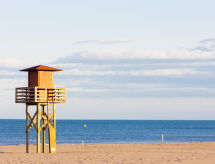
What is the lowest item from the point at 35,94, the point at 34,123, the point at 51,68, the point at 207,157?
the point at 207,157

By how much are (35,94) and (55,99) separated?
1.82 metres

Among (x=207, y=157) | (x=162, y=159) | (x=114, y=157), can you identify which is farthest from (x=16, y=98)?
(x=207, y=157)

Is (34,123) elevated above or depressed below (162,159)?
above

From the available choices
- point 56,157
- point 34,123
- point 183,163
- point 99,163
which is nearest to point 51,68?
point 34,123

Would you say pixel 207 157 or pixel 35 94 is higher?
pixel 35 94

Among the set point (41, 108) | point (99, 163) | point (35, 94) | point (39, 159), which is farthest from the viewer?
point (41, 108)

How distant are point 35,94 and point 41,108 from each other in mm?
3418

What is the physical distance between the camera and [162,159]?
2969cm

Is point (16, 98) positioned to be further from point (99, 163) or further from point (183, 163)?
point (183, 163)

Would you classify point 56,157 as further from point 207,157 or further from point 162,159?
point 207,157

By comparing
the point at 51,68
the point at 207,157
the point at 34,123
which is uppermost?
the point at 51,68

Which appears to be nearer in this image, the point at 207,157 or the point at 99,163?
the point at 99,163

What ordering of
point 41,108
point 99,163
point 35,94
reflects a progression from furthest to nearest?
point 41,108, point 35,94, point 99,163

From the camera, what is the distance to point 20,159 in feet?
97.5
